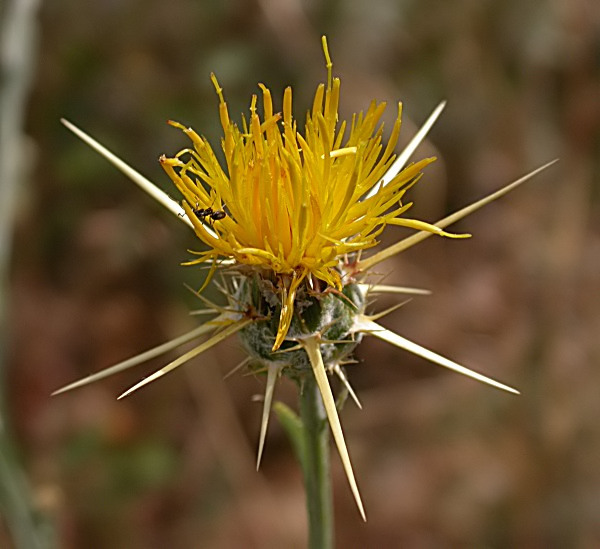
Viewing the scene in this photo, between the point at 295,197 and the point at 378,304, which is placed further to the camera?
the point at 378,304

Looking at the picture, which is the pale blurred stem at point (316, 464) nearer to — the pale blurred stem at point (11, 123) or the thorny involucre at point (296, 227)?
the thorny involucre at point (296, 227)

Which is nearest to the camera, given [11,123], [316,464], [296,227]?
[296,227]

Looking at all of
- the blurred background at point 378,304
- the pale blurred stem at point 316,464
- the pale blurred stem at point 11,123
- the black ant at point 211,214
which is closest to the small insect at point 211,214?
the black ant at point 211,214

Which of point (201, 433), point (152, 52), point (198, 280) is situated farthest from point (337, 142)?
point (152, 52)

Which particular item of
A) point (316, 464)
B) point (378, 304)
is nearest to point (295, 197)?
point (316, 464)

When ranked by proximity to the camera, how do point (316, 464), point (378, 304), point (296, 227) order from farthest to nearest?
point (378, 304) → point (316, 464) → point (296, 227)

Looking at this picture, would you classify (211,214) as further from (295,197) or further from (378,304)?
(378,304)

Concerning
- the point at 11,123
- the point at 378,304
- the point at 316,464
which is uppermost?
the point at 11,123
